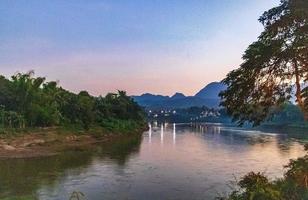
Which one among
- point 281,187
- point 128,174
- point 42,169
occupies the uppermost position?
point 281,187

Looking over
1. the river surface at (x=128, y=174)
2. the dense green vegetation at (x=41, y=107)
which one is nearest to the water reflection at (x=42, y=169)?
the river surface at (x=128, y=174)

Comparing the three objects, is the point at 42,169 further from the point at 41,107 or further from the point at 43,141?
the point at 41,107

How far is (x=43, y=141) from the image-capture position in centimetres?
6600

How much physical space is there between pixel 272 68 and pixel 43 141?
173 feet

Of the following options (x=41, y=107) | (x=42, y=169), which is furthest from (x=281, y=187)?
(x=41, y=107)

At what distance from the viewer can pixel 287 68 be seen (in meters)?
18.9

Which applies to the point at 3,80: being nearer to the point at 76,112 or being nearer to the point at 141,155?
the point at 76,112

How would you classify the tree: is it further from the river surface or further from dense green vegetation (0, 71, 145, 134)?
dense green vegetation (0, 71, 145, 134)

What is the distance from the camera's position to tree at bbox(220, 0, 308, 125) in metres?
Answer: 17.5

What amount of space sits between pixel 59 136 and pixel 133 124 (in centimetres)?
4841

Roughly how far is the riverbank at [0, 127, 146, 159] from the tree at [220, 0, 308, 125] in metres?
38.8

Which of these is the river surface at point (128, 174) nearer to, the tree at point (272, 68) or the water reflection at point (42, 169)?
the water reflection at point (42, 169)

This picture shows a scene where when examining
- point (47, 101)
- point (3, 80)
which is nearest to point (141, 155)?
point (47, 101)

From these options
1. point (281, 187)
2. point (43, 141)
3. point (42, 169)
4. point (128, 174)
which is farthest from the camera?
point (43, 141)
